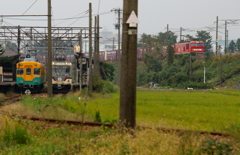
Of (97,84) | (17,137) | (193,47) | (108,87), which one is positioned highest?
(193,47)

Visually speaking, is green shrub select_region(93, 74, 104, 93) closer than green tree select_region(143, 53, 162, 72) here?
Yes

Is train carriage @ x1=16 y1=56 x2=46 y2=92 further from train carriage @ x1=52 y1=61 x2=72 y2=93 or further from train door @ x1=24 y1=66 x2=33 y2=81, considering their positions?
train carriage @ x1=52 y1=61 x2=72 y2=93

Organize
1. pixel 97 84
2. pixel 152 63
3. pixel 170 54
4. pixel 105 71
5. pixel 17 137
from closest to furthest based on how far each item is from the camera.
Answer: pixel 17 137, pixel 97 84, pixel 105 71, pixel 170 54, pixel 152 63

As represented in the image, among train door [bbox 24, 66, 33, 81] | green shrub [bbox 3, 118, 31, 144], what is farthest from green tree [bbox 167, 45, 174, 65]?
green shrub [bbox 3, 118, 31, 144]

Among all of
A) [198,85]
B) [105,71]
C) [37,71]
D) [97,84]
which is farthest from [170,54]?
[37,71]

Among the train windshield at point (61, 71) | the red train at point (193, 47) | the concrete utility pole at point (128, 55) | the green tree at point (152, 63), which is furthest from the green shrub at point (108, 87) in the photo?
the green tree at point (152, 63)

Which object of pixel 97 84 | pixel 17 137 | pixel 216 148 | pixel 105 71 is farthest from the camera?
pixel 105 71

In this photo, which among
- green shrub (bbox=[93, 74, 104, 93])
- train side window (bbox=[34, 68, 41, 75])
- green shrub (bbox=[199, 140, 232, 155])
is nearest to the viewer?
green shrub (bbox=[199, 140, 232, 155])

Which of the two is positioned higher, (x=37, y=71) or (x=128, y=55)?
(x=128, y=55)

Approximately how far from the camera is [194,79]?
234ft

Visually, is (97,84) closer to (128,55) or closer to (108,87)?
(108,87)

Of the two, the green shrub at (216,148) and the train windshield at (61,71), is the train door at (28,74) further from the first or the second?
the green shrub at (216,148)

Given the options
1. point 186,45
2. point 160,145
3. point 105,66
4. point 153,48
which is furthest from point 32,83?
point 153,48

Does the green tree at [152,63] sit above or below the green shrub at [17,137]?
above
